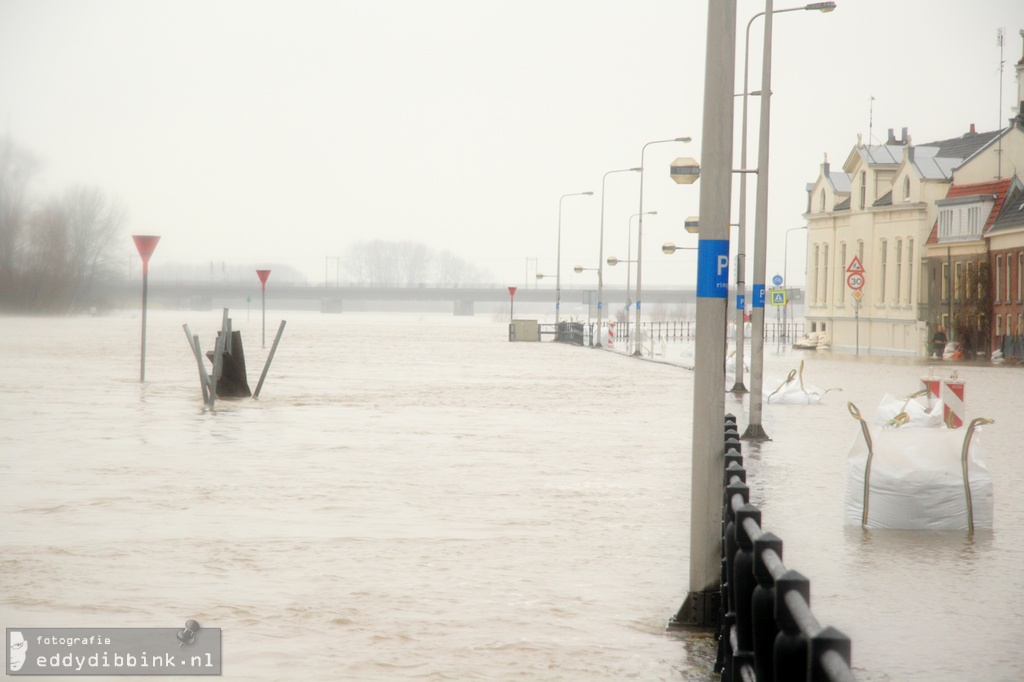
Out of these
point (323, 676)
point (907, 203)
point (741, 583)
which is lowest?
point (323, 676)

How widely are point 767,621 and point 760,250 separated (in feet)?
57.4

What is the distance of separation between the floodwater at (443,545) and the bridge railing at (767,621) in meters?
1.04

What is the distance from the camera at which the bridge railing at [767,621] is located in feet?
9.05

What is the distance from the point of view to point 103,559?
8938 millimetres

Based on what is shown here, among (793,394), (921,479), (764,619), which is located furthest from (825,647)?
(793,394)

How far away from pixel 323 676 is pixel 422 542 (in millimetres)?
3686

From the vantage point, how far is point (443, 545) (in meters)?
9.68

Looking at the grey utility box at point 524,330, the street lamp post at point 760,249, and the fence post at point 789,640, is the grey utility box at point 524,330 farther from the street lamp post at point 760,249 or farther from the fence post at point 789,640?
the fence post at point 789,640

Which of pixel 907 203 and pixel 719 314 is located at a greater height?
pixel 907 203

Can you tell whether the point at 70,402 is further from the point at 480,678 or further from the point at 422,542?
the point at 480,678

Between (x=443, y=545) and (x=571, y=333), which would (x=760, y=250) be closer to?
(x=443, y=545)

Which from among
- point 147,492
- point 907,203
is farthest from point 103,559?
point 907,203

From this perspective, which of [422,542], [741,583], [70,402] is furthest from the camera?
[70,402]

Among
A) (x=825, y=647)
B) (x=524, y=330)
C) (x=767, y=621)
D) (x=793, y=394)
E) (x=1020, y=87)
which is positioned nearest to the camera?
(x=825, y=647)
